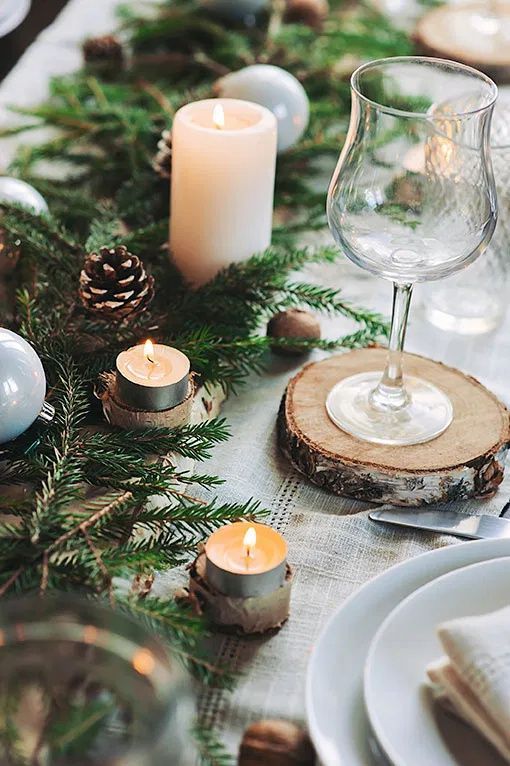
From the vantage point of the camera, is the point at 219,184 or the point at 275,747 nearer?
the point at 275,747

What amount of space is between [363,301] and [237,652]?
0.45m

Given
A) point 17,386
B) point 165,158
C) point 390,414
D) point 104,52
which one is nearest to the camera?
point 17,386

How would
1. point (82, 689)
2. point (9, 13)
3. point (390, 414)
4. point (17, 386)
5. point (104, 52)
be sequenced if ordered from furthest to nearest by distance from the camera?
point (104, 52), point (9, 13), point (390, 414), point (17, 386), point (82, 689)

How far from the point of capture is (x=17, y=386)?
63 cm

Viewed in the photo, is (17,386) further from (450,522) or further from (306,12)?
(306,12)

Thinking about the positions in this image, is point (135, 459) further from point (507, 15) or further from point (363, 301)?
point (507, 15)

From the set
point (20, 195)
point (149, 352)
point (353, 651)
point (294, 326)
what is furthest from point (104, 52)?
point (353, 651)

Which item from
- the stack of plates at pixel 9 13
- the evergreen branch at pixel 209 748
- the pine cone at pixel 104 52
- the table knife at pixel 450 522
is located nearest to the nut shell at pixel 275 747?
the evergreen branch at pixel 209 748

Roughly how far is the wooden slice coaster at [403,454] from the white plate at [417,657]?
0.43 ft

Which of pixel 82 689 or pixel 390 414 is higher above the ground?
pixel 82 689

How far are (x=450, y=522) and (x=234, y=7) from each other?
91 cm

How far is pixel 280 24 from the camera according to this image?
138 cm

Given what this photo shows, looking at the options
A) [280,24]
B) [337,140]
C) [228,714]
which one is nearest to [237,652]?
[228,714]

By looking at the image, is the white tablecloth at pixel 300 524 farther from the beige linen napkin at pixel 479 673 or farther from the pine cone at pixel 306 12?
the pine cone at pixel 306 12
